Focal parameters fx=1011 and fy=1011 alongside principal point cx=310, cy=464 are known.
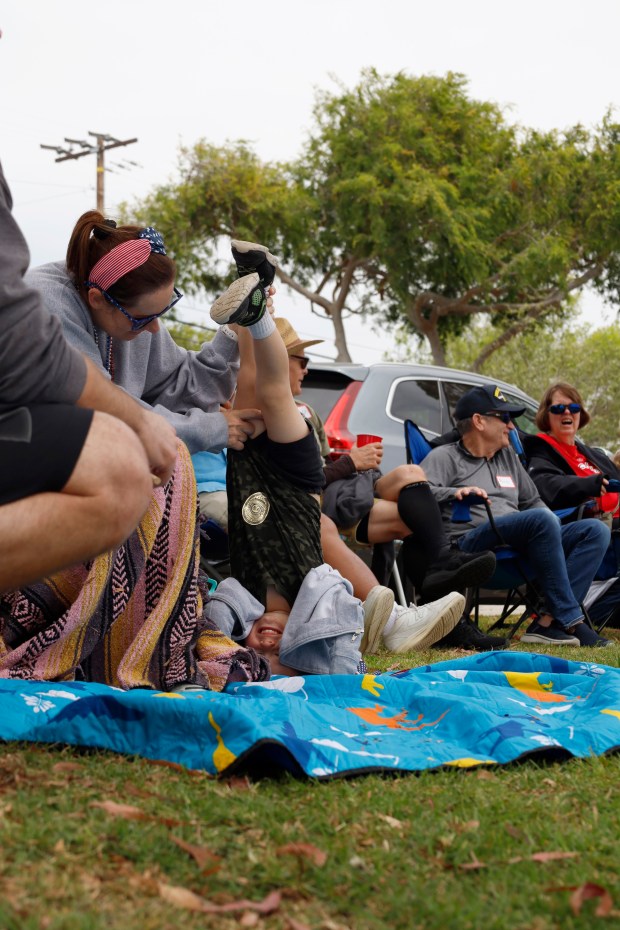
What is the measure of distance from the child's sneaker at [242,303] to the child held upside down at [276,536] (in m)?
0.01

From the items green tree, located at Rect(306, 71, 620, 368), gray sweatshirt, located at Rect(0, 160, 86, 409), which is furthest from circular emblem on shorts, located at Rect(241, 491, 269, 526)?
green tree, located at Rect(306, 71, 620, 368)

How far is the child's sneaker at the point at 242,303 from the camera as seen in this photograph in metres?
3.62

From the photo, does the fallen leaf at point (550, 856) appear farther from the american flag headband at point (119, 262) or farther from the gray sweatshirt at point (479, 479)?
the gray sweatshirt at point (479, 479)

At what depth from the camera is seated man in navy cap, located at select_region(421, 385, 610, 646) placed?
6320mm

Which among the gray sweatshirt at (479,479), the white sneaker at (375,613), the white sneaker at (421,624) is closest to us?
the white sneaker at (375,613)

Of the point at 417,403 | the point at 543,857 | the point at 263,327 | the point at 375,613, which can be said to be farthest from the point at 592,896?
the point at 417,403

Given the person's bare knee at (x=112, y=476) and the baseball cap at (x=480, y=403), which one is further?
the baseball cap at (x=480, y=403)

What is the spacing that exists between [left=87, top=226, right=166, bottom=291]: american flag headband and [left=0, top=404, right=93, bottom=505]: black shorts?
1.57m

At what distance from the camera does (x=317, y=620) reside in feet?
13.0

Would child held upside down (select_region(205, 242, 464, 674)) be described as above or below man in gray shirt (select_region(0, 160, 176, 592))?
below

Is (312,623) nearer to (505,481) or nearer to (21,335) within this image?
(21,335)

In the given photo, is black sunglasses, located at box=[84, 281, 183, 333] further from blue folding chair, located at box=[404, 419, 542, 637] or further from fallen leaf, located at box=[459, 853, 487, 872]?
blue folding chair, located at box=[404, 419, 542, 637]

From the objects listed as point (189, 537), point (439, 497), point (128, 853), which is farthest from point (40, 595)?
point (439, 497)

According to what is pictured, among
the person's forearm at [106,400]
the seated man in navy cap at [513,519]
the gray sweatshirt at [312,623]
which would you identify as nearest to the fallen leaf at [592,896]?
the person's forearm at [106,400]
